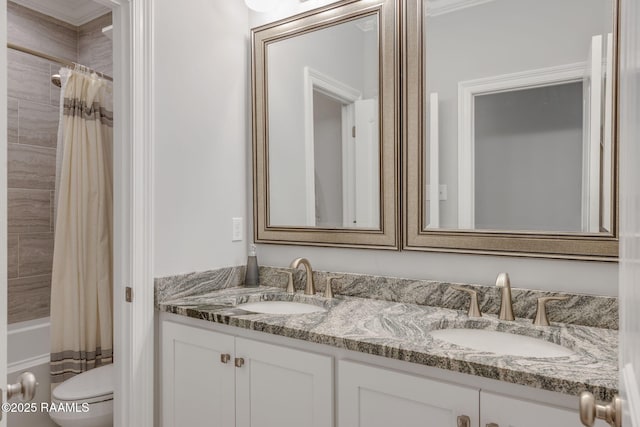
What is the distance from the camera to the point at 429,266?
1.59 m

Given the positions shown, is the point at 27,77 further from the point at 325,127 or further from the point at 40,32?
the point at 325,127

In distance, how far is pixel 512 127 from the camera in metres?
1.44

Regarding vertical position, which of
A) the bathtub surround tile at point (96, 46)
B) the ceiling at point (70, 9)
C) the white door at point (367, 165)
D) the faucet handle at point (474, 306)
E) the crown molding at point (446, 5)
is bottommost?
the faucet handle at point (474, 306)

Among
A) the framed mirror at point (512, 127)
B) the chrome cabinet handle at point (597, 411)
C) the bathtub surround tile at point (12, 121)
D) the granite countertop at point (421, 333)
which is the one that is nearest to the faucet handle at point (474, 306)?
the granite countertop at point (421, 333)

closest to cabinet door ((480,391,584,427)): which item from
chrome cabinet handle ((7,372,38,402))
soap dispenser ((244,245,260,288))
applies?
chrome cabinet handle ((7,372,38,402))

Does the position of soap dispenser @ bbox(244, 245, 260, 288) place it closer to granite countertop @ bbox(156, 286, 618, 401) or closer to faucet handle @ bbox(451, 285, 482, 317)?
granite countertop @ bbox(156, 286, 618, 401)

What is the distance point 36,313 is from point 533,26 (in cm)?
305

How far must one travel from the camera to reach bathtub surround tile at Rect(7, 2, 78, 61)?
8.25 feet

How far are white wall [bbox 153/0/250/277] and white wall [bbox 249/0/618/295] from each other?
0.73 ft

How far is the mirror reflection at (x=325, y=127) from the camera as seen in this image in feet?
5.60

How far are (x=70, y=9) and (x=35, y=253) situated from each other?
1.54 meters

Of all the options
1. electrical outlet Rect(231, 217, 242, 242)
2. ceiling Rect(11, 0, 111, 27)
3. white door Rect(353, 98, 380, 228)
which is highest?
ceiling Rect(11, 0, 111, 27)

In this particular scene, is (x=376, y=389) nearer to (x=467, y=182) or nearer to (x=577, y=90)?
(x=467, y=182)

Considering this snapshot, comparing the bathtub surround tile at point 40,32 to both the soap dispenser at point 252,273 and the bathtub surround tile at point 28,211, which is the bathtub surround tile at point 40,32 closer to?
the bathtub surround tile at point 28,211
